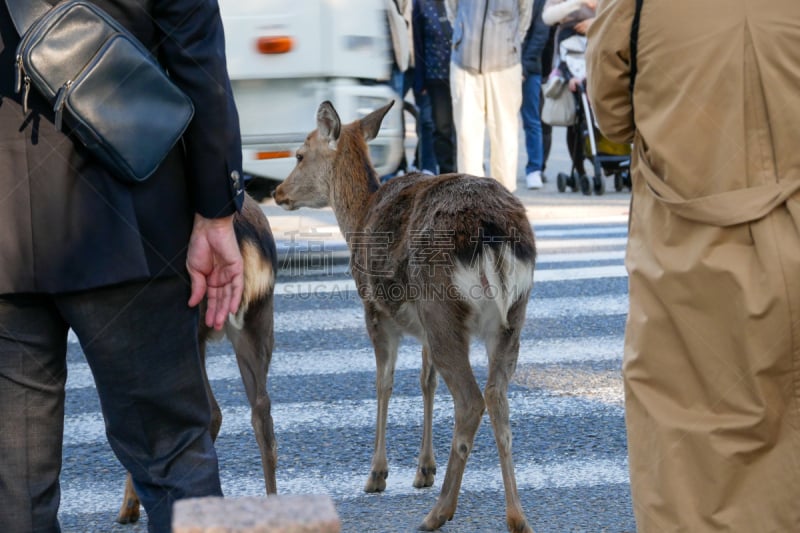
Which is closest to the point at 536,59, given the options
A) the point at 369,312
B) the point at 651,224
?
the point at 369,312

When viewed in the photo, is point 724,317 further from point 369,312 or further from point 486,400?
point 369,312

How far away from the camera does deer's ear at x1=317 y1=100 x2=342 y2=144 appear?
595 cm

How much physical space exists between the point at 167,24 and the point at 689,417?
1673 mm

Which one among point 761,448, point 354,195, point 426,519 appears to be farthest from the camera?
point 354,195

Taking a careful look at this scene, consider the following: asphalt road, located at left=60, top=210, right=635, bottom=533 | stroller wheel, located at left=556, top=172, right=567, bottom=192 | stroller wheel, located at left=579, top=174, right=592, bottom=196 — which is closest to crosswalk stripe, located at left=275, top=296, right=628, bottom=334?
asphalt road, located at left=60, top=210, right=635, bottom=533

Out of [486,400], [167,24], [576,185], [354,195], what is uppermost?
[167,24]

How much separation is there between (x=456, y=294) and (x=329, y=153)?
1797mm

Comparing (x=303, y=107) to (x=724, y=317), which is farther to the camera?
(x=303, y=107)

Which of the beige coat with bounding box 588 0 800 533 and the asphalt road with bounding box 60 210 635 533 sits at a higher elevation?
the beige coat with bounding box 588 0 800 533

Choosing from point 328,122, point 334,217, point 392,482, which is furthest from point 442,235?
point 334,217

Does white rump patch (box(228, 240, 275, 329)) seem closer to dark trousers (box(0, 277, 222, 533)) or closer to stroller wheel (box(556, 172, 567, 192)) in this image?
dark trousers (box(0, 277, 222, 533))

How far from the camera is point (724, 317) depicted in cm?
301

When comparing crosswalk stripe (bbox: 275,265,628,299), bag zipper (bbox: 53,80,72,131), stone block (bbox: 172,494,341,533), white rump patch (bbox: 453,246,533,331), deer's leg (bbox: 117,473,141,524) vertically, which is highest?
bag zipper (bbox: 53,80,72,131)

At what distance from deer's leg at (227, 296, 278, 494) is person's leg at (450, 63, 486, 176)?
672 centimetres
